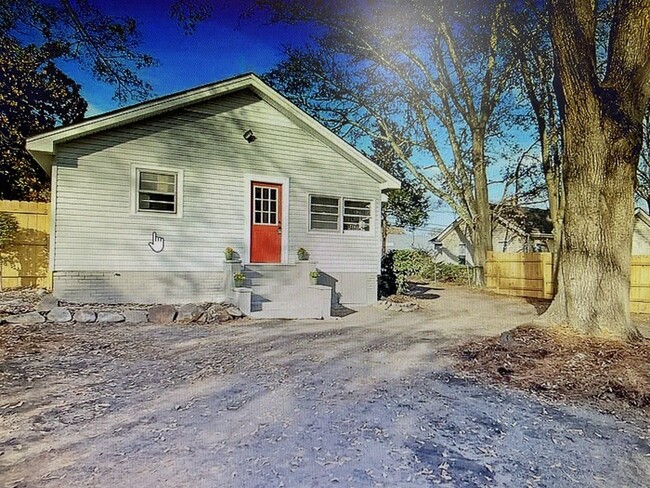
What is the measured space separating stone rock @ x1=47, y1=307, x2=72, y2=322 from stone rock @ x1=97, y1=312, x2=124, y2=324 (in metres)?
0.43

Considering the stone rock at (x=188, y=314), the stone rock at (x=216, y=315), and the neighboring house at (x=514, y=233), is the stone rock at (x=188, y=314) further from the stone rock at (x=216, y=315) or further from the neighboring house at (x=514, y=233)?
the neighboring house at (x=514, y=233)

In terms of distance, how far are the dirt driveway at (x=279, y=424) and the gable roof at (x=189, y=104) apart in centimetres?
395

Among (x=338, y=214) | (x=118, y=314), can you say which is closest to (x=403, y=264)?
(x=338, y=214)

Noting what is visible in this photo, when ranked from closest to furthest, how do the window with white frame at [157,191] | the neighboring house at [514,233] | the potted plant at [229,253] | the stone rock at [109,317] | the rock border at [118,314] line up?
the rock border at [118,314]
the stone rock at [109,317]
the window with white frame at [157,191]
the potted plant at [229,253]
the neighboring house at [514,233]

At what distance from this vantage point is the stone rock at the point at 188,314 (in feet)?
24.4

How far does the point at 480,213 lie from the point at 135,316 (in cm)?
1422

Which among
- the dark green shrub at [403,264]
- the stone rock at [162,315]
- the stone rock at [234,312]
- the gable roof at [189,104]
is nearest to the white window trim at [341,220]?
the gable roof at [189,104]

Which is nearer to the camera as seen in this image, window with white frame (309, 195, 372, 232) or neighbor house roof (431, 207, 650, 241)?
window with white frame (309, 195, 372, 232)

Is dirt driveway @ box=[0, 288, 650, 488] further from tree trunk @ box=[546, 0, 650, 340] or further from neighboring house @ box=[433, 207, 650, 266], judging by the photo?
neighboring house @ box=[433, 207, 650, 266]

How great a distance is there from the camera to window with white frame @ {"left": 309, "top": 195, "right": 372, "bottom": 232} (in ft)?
33.9

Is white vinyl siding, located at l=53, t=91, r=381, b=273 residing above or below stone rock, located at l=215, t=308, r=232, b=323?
above

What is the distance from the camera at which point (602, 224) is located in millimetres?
5410

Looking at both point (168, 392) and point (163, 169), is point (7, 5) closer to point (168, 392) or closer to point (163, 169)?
point (163, 169)

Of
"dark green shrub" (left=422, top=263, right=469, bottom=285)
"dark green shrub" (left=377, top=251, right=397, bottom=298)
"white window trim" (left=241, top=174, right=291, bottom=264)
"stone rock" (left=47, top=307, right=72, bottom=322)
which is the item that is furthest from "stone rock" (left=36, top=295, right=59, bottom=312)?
"dark green shrub" (left=422, top=263, right=469, bottom=285)
